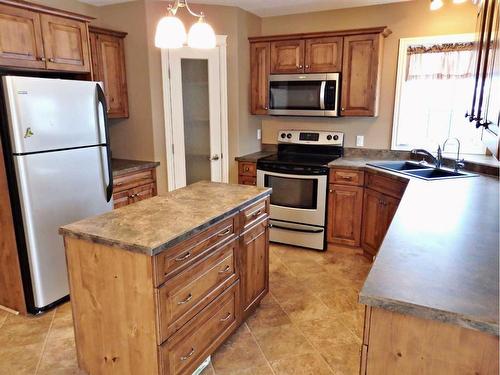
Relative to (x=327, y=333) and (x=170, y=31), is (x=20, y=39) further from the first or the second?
(x=327, y=333)

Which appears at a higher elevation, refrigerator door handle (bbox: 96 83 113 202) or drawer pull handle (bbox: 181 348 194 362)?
refrigerator door handle (bbox: 96 83 113 202)

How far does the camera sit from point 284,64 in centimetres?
401

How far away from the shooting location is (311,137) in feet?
14.1

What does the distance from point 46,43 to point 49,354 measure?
218 centimetres

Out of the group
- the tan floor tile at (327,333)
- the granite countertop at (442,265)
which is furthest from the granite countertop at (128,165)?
the granite countertop at (442,265)

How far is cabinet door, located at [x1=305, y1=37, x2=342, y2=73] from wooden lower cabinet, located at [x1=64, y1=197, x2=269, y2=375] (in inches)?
90.9

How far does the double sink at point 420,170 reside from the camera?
10.2 feet

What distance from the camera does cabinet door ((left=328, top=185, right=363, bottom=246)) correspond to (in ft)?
12.0

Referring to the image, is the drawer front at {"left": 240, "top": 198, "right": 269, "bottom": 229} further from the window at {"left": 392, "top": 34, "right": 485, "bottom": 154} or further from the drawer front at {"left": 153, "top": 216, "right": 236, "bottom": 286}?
the window at {"left": 392, "top": 34, "right": 485, "bottom": 154}

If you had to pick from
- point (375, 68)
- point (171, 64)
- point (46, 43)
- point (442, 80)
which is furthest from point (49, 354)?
point (442, 80)

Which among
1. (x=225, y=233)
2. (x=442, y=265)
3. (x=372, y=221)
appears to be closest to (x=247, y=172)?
(x=372, y=221)

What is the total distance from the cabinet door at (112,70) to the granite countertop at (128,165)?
48cm

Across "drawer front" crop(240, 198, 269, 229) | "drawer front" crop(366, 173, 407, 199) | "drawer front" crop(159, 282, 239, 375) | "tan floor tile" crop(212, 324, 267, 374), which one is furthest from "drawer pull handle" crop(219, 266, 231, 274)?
"drawer front" crop(366, 173, 407, 199)

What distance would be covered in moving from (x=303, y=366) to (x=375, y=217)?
1.77m
